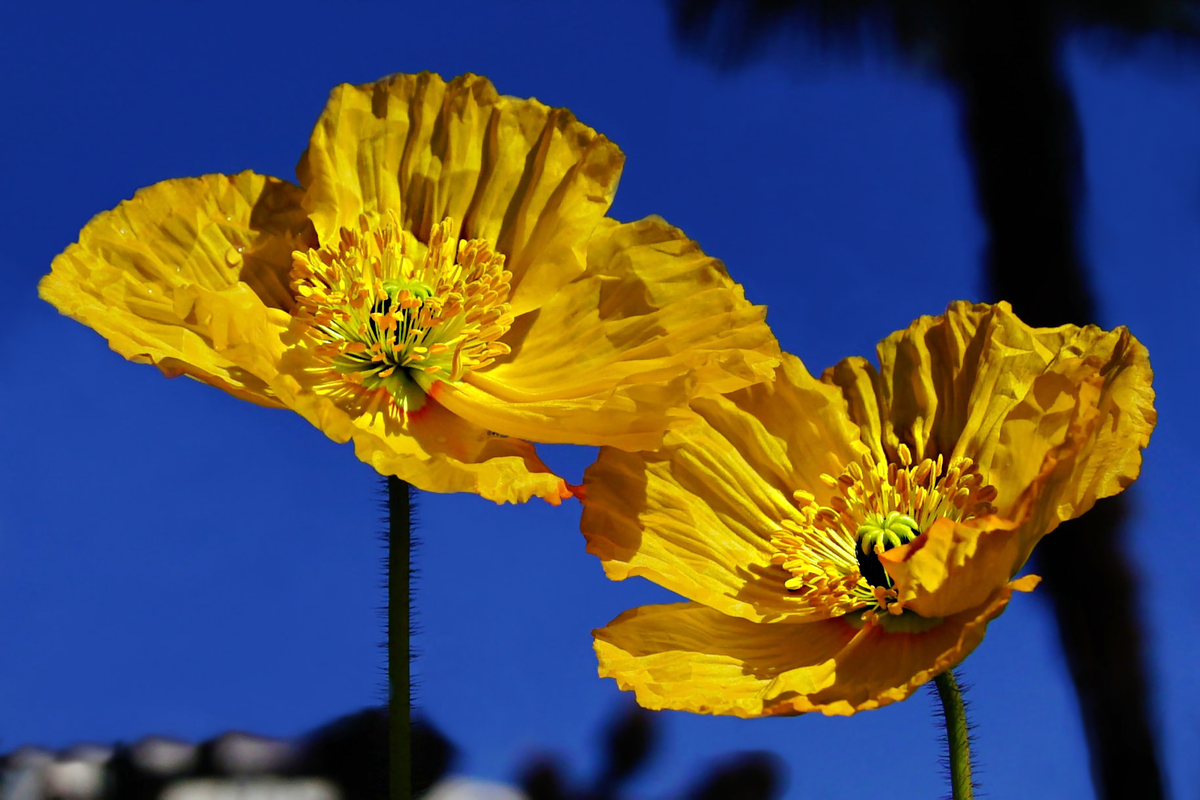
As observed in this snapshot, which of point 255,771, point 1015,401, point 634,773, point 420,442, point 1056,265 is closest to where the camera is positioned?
point 420,442

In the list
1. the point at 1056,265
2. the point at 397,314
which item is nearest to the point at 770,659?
the point at 397,314

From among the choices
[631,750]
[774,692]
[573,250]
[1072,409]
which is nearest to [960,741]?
[774,692]

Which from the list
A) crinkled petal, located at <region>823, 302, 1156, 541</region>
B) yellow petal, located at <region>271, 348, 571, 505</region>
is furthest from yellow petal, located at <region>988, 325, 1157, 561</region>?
yellow petal, located at <region>271, 348, 571, 505</region>

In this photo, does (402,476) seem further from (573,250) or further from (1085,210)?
(1085,210)

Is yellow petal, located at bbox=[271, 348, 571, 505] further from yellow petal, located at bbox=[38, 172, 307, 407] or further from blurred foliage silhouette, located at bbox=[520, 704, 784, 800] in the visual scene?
blurred foliage silhouette, located at bbox=[520, 704, 784, 800]

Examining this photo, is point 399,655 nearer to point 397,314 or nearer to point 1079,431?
point 397,314

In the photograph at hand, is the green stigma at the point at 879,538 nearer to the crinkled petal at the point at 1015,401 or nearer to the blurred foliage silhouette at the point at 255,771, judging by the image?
the crinkled petal at the point at 1015,401

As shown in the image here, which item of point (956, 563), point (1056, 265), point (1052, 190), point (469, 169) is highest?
point (1052, 190)
